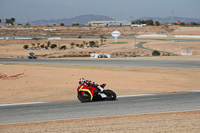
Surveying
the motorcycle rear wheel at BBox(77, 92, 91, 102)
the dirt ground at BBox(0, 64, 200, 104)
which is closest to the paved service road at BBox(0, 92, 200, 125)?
the motorcycle rear wheel at BBox(77, 92, 91, 102)

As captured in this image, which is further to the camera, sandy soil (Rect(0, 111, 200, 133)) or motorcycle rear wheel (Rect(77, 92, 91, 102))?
motorcycle rear wheel (Rect(77, 92, 91, 102))

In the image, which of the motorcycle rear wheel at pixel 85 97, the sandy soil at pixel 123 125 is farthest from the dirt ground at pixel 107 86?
the motorcycle rear wheel at pixel 85 97

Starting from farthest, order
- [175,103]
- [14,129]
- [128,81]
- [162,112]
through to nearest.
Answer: [128,81], [175,103], [162,112], [14,129]

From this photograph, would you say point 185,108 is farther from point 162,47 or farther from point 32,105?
point 162,47

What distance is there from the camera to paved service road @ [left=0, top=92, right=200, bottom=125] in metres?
14.4

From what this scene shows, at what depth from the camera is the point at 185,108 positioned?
50.5ft

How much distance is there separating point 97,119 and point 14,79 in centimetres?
1718

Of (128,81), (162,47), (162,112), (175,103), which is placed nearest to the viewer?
(162,112)

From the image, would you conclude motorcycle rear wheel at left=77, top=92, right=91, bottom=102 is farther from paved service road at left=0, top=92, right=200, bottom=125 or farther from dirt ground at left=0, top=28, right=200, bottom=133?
dirt ground at left=0, top=28, right=200, bottom=133

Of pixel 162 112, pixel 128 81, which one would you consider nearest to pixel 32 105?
pixel 162 112

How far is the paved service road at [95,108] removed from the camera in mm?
14398

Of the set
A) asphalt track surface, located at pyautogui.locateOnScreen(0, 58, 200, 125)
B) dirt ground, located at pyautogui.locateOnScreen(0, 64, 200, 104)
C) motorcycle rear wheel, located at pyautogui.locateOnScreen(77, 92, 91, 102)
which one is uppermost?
motorcycle rear wheel, located at pyautogui.locateOnScreen(77, 92, 91, 102)

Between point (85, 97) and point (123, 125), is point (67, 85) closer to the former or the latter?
point (85, 97)

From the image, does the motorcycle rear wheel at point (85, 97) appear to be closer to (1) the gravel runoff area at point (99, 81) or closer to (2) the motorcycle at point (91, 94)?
(2) the motorcycle at point (91, 94)
